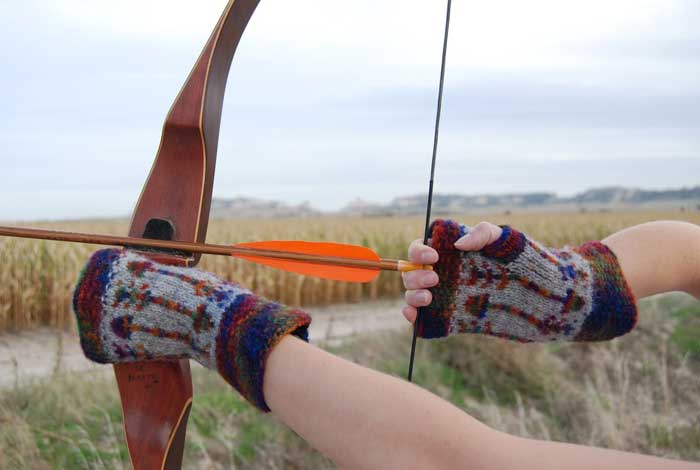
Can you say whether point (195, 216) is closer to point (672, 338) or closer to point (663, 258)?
point (663, 258)

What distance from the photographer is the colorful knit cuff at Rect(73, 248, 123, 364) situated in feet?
3.21

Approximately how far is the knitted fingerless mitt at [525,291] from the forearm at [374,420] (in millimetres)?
336

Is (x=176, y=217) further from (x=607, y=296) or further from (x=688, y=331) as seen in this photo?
(x=688, y=331)

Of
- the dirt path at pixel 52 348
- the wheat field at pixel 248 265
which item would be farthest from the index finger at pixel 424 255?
the dirt path at pixel 52 348

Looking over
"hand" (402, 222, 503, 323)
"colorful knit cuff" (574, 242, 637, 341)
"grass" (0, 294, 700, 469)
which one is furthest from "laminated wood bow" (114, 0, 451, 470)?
"grass" (0, 294, 700, 469)

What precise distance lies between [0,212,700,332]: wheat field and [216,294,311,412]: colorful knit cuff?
128cm

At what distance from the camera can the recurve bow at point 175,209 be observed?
3.81ft

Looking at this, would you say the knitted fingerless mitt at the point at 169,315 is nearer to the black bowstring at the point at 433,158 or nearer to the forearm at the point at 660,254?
the black bowstring at the point at 433,158

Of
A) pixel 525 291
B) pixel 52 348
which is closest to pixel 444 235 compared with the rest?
pixel 525 291

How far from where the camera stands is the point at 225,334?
90 cm

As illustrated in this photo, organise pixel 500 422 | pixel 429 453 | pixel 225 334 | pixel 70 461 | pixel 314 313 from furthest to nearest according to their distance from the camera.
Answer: pixel 314 313
pixel 500 422
pixel 70 461
pixel 225 334
pixel 429 453

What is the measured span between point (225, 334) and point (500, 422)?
1924 millimetres

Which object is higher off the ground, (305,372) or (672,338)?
(305,372)

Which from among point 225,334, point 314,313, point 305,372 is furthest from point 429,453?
point 314,313
